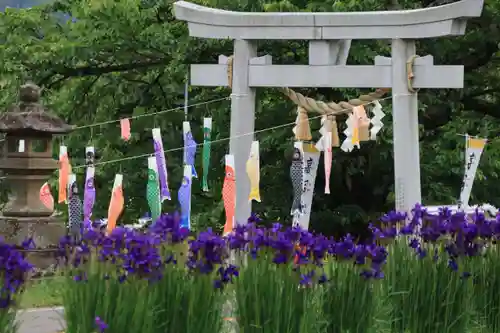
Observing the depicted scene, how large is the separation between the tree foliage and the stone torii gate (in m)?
2.72

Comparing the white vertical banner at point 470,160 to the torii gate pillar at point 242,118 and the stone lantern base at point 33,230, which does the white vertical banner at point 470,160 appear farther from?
the stone lantern base at point 33,230

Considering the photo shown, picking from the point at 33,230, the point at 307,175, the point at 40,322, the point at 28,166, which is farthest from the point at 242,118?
the point at 40,322

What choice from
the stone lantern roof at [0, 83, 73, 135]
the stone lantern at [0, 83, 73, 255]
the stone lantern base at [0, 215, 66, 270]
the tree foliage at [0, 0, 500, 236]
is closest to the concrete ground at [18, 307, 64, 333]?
the stone lantern base at [0, 215, 66, 270]

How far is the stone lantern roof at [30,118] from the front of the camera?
35.9 feet

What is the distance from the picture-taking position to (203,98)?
14.6 m

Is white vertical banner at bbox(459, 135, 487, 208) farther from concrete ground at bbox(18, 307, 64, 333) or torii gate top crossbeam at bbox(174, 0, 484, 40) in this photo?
concrete ground at bbox(18, 307, 64, 333)

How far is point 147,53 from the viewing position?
47.0 feet

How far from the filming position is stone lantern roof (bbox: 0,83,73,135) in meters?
10.9

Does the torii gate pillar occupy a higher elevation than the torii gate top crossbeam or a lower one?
lower

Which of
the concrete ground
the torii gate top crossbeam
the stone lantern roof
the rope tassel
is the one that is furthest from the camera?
the stone lantern roof

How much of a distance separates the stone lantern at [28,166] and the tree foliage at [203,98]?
8.80 feet

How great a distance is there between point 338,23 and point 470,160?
11.5ft

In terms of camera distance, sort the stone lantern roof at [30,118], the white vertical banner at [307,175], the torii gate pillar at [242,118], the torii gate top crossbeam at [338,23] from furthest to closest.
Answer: the stone lantern roof at [30,118], the white vertical banner at [307,175], the torii gate pillar at [242,118], the torii gate top crossbeam at [338,23]

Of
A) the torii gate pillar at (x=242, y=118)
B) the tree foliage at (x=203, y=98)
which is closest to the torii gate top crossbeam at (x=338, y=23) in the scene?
the torii gate pillar at (x=242, y=118)
